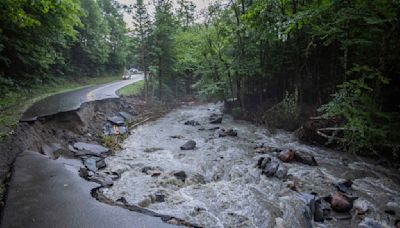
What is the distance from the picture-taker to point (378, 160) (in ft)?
27.4

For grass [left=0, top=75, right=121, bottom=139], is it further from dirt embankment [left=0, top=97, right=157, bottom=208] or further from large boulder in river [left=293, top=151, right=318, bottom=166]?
large boulder in river [left=293, top=151, right=318, bottom=166]

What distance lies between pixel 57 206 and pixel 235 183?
448 cm

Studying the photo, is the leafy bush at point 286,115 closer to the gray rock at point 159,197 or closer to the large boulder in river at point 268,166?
the large boulder in river at point 268,166

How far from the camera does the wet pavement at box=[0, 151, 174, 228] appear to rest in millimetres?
3768

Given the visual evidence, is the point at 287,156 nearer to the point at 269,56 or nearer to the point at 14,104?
the point at 269,56

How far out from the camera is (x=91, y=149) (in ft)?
30.5

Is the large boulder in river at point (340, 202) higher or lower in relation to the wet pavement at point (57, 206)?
lower

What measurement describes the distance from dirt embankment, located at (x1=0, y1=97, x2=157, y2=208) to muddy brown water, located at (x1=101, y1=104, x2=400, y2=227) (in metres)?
2.06

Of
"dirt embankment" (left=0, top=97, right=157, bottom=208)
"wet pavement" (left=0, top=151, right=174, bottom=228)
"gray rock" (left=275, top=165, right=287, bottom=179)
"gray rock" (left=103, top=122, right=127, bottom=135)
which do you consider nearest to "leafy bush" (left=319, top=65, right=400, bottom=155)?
"gray rock" (left=275, top=165, right=287, bottom=179)

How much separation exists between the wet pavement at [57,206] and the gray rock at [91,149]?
324 centimetres

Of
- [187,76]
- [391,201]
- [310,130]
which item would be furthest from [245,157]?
[187,76]

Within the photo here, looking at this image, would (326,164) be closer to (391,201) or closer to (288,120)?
(391,201)

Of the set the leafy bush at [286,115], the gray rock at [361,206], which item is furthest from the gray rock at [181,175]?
the leafy bush at [286,115]

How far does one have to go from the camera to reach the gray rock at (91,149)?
895cm
